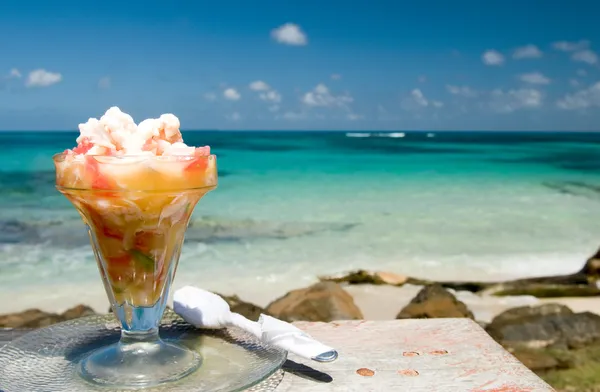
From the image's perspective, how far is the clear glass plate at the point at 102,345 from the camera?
3.95 feet

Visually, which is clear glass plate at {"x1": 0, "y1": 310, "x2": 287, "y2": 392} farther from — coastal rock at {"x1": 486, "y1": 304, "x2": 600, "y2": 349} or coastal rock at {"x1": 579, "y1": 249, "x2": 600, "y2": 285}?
coastal rock at {"x1": 579, "y1": 249, "x2": 600, "y2": 285}

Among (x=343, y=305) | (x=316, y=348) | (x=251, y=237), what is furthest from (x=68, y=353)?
(x=251, y=237)

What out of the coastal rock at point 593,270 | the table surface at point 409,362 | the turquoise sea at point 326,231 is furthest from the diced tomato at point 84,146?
the coastal rock at point 593,270

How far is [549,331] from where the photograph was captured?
367 cm

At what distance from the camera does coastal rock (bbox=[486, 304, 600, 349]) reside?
3629 mm

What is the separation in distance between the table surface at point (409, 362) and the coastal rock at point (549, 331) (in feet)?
7.09

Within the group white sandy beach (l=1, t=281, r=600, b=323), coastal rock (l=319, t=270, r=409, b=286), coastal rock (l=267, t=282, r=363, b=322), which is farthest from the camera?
coastal rock (l=319, t=270, r=409, b=286)

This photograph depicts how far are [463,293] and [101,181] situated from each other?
5.02 meters

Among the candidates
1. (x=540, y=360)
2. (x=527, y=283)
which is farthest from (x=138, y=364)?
(x=527, y=283)

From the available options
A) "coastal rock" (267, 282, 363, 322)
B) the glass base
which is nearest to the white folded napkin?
the glass base

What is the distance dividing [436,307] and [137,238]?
9.87 feet

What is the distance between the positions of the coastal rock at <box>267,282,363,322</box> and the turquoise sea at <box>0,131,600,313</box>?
78.0 inches

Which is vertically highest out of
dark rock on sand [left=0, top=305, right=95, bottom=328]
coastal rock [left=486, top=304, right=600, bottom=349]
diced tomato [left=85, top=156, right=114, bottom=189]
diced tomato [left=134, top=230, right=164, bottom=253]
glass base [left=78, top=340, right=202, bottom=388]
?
Answer: diced tomato [left=85, top=156, right=114, bottom=189]

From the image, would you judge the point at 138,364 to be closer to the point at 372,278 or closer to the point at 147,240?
the point at 147,240
